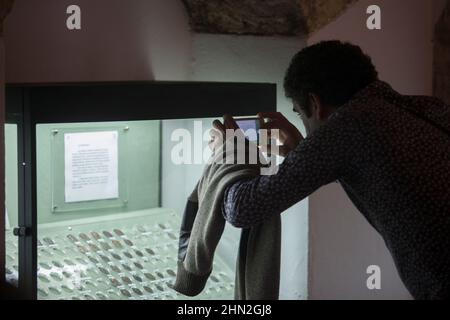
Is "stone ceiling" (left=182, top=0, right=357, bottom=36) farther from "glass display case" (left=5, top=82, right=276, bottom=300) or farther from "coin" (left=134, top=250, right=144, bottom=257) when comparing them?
"coin" (left=134, top=250, right=144, bottom=257)

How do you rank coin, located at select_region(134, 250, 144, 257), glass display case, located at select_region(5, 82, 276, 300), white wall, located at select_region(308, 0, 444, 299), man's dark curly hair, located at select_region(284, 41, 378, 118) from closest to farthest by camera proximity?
man's dark curly hair, located at select_region(284, 41, 378, 118), glass display case, located at select_region(5, 82, 276, 300), coin, located at select_region(134, 250, 144, 257), white wall, located at select_region(308, 0, 444, 299)

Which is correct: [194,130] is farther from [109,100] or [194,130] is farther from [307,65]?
[307,65]

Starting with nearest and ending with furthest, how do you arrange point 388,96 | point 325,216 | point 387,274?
point 388,96
point 325,216
point 387,274

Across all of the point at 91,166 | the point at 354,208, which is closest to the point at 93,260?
the point at 91,166

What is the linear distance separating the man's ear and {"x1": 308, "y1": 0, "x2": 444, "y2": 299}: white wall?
2.75 ft

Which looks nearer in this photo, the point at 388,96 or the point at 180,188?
the point at 388,96

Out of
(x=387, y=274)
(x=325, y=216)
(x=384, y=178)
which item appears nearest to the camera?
(x=384, y=178)

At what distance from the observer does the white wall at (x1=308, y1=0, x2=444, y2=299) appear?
267cm

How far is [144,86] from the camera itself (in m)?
2.00

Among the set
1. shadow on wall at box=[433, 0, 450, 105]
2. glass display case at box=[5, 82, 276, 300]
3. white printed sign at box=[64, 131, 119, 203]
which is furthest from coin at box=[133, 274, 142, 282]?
shadow on wall at box=[433, 0, 450, 105]

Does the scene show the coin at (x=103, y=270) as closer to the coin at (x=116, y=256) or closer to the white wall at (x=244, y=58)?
the coin at (x=116, y=256)

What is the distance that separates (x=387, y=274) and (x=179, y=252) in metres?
1.22

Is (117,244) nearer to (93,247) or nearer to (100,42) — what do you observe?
(93,247)

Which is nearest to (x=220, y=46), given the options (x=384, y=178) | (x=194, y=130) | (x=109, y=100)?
(x=194, y=130)
